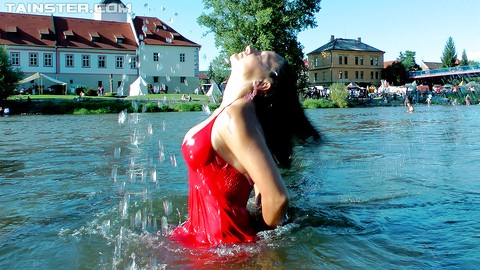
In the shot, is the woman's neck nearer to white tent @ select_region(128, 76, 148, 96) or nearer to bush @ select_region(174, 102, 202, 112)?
bush @ select_region(174, 102, 202, 112)

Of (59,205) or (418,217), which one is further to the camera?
(59,205)

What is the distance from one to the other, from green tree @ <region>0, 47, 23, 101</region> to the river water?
125 feet

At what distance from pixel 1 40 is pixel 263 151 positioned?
6862 centimetres

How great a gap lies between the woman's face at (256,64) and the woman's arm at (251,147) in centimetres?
26

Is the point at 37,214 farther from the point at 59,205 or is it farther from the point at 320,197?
the point at 320,197

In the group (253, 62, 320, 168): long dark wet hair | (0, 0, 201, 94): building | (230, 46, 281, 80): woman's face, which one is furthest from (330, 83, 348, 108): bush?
(230, 46, 281, 80): woman's face

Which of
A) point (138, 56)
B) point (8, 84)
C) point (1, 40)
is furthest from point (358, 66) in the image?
point (8, 84)

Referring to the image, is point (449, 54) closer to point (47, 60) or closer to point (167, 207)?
point (47, 60)

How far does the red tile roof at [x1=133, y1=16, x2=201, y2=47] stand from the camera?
72500 millimetres

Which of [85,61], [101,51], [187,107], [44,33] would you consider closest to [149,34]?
[101,51]

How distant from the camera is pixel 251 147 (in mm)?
2604

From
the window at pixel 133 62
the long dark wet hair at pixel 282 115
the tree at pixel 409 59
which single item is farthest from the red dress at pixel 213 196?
the tree at pixel 409 59

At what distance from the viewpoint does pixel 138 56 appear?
7450 centimetres

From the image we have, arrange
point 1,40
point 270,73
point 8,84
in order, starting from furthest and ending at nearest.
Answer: point 1,40, point 8,84, point 270,73
